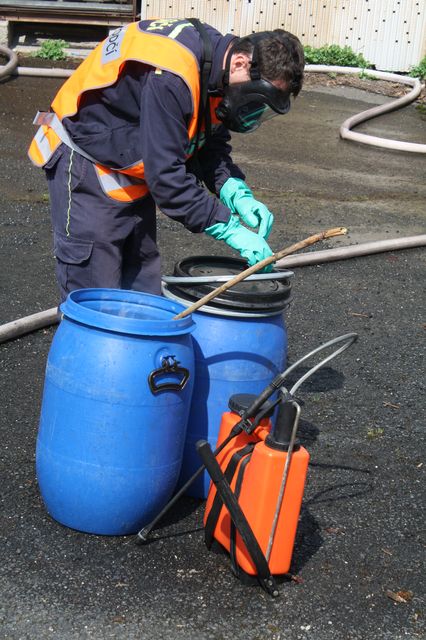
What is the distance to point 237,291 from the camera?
3.38m

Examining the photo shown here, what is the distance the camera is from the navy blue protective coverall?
327 cm

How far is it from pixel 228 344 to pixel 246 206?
0.72 meters

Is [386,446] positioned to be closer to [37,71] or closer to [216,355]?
[216,355]

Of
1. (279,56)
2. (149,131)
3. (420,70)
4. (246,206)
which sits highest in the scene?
(279,56)

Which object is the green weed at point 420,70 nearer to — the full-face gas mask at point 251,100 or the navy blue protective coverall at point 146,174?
the navy blue protective coverall at point 146,174

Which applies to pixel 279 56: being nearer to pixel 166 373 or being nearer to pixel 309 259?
pixel 166 373

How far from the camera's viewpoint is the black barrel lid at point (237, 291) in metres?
3.36

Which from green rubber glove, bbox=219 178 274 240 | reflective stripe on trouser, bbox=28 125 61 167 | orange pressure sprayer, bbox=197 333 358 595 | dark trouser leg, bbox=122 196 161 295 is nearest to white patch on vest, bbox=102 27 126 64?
reflective stripe on trouser, bbox=28 125 61 167

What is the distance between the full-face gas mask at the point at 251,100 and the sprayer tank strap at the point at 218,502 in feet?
→ 4.23

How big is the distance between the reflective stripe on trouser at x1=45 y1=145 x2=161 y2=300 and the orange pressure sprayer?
973 millimetres

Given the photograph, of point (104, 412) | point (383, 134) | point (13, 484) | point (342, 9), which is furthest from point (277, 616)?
point (342, 9)

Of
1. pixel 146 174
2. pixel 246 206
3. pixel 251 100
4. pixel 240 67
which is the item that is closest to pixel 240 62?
pixel 240 67

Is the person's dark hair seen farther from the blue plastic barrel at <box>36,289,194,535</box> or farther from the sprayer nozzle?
the sprayer nozzle

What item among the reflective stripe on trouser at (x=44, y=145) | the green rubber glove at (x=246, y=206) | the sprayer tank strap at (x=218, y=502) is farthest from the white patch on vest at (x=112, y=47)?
the sprayer tank strap at (x=218, y=502)
